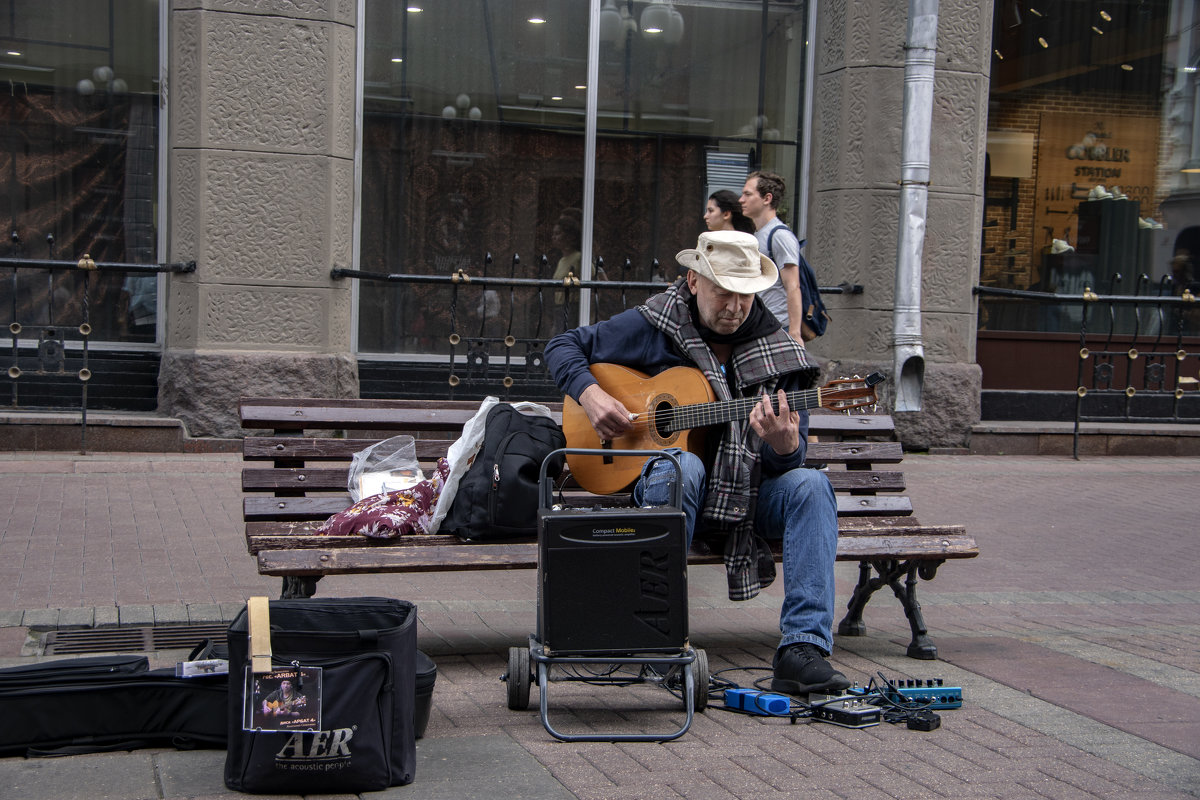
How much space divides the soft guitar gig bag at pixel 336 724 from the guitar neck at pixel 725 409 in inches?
58.6

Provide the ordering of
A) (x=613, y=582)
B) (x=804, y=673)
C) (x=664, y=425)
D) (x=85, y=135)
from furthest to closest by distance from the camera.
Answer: (x=85, y=135)
(x=664, y=425)
(x=804, y=673)
(x=613, y=582)

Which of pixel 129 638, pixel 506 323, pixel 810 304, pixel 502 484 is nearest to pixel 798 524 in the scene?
pixel 502 484

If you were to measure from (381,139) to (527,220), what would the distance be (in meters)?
1.37

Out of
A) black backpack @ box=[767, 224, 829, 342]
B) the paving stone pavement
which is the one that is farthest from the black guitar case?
black backpack @ box=[767, 224, 829, 342]

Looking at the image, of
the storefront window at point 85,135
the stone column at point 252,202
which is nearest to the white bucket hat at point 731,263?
the stone column at point 252,202

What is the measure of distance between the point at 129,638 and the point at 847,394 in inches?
111

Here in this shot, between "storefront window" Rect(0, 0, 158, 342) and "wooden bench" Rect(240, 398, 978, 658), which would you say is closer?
"wooden bench" Rect(240, 398, 978, 658)

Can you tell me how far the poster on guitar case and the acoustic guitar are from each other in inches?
66.5

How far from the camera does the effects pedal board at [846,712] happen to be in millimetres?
3988

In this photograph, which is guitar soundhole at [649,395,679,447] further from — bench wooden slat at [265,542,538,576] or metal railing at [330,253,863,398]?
metal railing at [330,253,863,398]

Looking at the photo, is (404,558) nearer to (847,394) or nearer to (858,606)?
(847,394)

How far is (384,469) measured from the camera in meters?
4.83

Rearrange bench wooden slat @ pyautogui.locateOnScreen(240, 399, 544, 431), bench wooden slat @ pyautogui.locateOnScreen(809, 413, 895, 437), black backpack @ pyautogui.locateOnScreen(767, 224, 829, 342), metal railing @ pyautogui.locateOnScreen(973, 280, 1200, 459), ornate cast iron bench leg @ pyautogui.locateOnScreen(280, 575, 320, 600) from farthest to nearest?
metal railing @ pyautogui.locateOnScreen(973, 280, 1200, 459), black backpack @ pyautogui.locateOnScreen(767, 224, 829, 342), bench wooden slat @ pyautogui.locateOnScreen(809, 413, 895, 437), bench wooden slat @ pyautogui.locateOnScreen(240, 399, 544, 431), ornate cast iron bench leg @ pyautogui.locateOnScreen(280, 575, 320, 600)

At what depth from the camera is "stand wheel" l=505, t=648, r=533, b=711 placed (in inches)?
159
